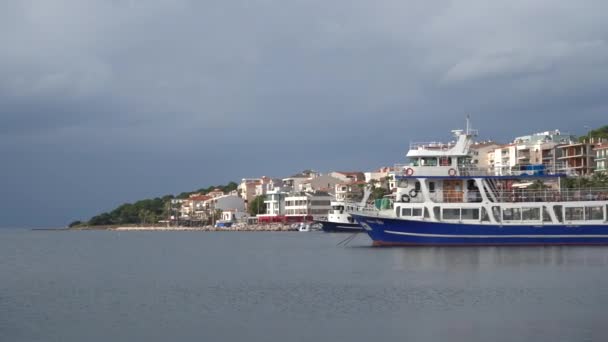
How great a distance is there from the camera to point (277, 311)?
101 feet

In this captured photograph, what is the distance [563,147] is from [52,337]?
101m

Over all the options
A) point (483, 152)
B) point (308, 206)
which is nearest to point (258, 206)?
point (308, 206)

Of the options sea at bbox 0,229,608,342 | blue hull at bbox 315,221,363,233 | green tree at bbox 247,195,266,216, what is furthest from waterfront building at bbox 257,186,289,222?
sea at bbox 0,229,608,342

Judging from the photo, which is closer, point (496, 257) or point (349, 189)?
point (496, 257)

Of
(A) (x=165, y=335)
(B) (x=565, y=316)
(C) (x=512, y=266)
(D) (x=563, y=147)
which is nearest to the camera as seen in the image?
(A) (x=165, y=335)

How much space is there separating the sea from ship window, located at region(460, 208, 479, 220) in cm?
239

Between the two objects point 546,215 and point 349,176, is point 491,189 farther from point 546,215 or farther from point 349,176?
point 349,176

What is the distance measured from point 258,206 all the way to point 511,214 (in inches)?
5088

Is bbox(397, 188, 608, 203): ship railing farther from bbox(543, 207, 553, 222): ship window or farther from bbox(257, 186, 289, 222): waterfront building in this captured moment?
bbox(257, 186, 289, 222): waterfront building

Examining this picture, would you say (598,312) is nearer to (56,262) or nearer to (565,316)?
(565,316)

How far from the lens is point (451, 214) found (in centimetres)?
5525

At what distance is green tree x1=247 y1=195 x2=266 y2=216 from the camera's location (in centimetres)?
18188

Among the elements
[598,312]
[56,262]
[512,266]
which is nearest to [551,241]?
[512,266]

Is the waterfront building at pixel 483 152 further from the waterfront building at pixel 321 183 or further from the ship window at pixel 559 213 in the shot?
the ship window at pixel 559 213
